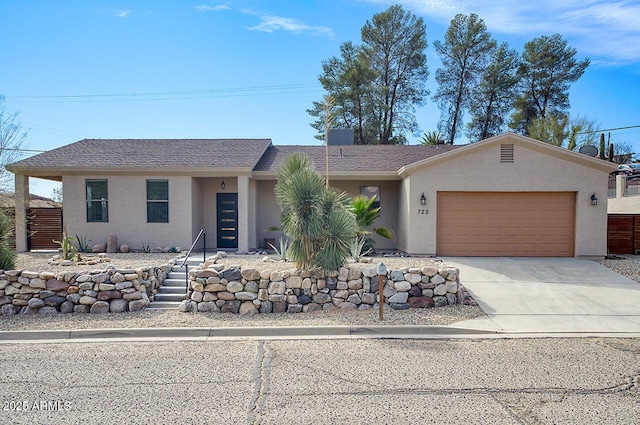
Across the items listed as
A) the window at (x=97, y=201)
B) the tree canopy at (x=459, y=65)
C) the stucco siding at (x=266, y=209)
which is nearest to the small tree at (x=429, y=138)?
the tree canopy at (x=459, y=65)

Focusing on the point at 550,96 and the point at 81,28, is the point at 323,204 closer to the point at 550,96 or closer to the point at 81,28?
the point at 81,28

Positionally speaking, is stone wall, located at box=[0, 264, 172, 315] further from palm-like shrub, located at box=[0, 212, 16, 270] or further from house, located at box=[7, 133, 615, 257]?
house, located at box=[7, 133, 615, 257]

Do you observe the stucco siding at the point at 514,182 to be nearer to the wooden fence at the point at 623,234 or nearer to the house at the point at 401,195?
the house at the point at 401,195

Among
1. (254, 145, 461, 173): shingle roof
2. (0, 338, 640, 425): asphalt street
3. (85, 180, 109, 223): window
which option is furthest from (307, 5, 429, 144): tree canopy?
(0, 338, 640, 425): asphalt street

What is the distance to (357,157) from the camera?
1622cm

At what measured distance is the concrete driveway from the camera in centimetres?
726

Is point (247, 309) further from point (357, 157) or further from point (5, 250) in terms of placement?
point (357, 157)

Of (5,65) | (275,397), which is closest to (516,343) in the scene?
(275,397)

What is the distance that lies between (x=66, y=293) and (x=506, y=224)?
11.8 m

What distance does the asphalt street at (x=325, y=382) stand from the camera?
3.98 metres

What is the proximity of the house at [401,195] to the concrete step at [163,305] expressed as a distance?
5097 millimetres

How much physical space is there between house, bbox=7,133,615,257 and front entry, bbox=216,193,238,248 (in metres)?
0.04

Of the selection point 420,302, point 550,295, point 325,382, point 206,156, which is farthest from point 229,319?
point 206,156

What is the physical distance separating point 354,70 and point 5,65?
18.4 metres
